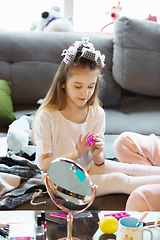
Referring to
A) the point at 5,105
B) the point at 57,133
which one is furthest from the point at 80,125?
the point at 5,105

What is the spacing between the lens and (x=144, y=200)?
111 centimetres

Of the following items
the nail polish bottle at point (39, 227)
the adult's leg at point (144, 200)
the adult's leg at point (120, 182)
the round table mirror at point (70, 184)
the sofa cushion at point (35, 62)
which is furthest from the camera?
the sofa cushion at point (35, 62)

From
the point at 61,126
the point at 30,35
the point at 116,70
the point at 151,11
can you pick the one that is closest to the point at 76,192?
the point at 61,126

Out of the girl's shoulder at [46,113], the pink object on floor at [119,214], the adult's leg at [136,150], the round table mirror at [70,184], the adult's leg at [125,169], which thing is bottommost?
the adult's leg at [125,169]

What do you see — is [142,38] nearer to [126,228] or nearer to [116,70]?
[116,70]

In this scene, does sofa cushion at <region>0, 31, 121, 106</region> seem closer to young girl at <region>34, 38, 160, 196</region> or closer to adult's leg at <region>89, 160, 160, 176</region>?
young girl at <region>34, 38, 160, 196</region>

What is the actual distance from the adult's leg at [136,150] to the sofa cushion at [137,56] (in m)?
0.84

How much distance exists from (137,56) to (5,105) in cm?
103

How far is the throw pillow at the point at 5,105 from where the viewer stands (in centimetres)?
197

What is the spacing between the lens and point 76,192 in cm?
75

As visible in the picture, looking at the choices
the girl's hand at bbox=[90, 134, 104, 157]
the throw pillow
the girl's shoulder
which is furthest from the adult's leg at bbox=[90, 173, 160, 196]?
the throw pillow

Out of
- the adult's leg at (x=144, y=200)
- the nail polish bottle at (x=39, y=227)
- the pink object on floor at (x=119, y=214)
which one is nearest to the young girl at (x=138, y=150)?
the adult's leg at (x=144, y=200)

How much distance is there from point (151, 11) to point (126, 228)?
105 inches

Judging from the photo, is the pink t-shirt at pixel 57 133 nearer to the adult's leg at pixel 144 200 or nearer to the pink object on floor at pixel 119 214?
the adult's leg at pixel 144 200
